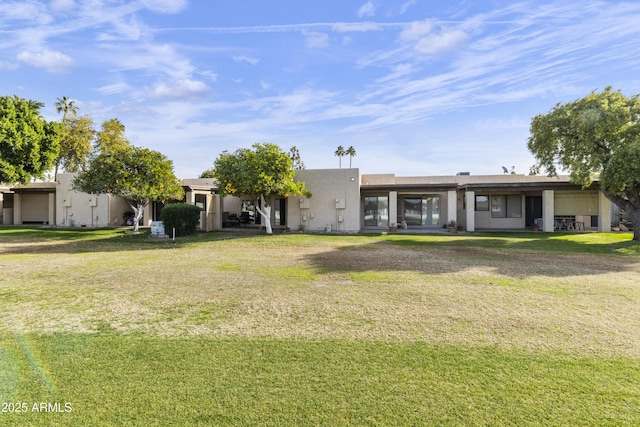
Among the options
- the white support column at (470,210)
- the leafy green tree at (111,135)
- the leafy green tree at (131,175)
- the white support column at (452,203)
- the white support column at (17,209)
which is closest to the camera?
the leafy green tree at (131,175)

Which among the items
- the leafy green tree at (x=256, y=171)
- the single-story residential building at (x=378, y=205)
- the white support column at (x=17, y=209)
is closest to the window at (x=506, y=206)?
the single-story residential building at (x=378, y=205)

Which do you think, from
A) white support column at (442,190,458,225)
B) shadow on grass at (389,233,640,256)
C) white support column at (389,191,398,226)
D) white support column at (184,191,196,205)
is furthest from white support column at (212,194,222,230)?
white support column at (442,190,458,225)

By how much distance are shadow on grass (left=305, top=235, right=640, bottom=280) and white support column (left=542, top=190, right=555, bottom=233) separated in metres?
5.50

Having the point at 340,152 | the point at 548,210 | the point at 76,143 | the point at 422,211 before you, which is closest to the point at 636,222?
the point at 548,210

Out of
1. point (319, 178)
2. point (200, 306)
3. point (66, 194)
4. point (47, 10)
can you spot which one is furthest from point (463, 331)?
point (66, 194)

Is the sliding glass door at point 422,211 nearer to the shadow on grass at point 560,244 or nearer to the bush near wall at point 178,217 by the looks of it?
the shadow on grass at point 560,244

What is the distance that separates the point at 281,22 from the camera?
43.4 feet

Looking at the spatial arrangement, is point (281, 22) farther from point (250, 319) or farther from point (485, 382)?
point (485, 382)

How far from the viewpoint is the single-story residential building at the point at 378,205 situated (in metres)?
22.5

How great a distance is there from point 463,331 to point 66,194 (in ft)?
101

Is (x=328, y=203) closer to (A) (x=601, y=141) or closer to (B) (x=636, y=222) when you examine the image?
(A) (x=601, y=141)

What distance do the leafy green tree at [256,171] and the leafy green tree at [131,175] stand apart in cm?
320

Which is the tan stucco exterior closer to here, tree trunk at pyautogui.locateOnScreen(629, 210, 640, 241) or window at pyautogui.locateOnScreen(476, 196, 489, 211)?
window at pyautogui.locateOnScreen(476, 196, 489, 211)

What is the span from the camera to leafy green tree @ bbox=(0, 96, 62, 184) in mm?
15125
